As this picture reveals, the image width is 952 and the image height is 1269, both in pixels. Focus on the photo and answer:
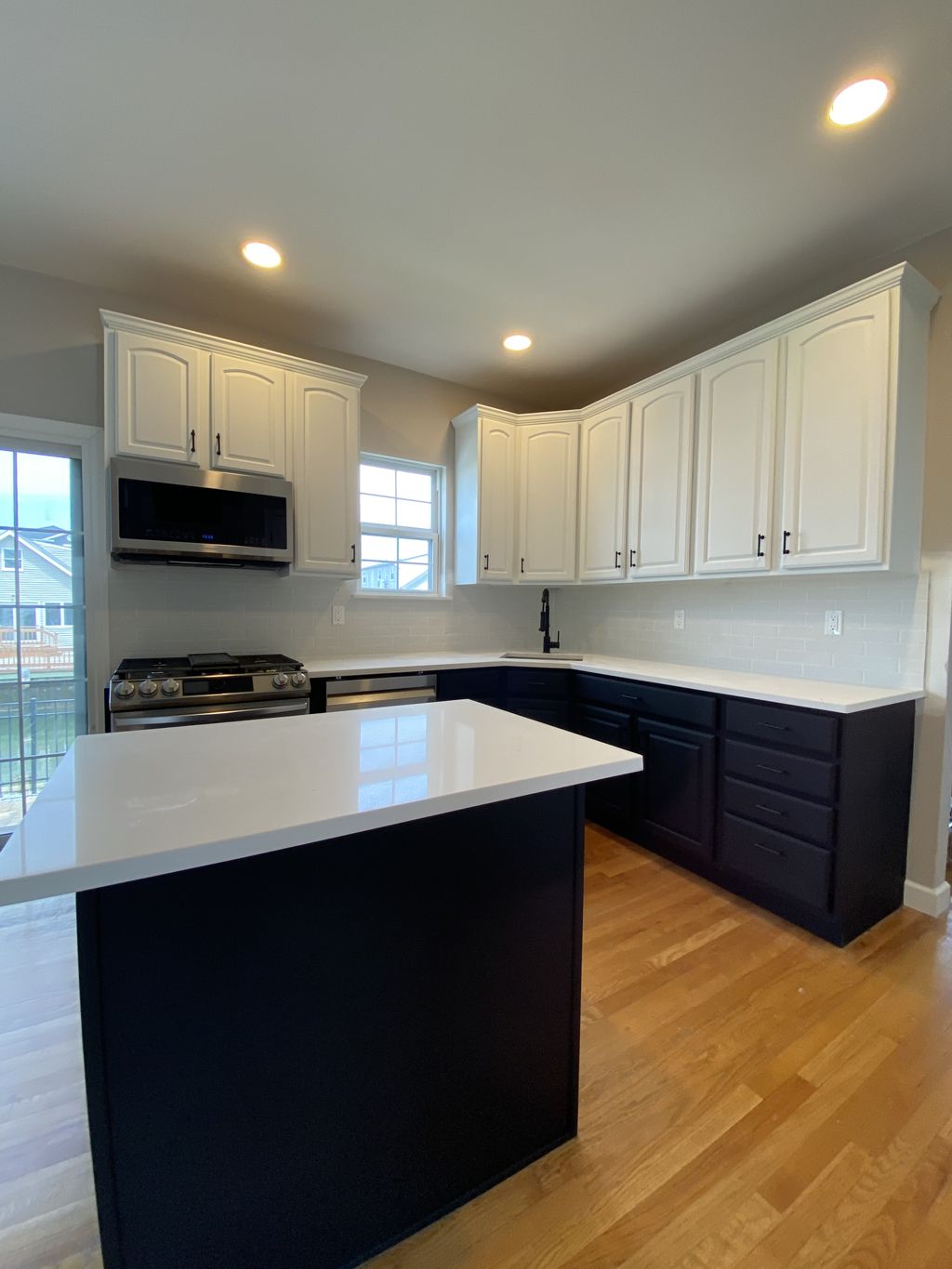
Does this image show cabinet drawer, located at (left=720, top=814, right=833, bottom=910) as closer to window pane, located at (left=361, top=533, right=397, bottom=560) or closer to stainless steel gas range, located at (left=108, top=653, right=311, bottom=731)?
stainless steel gas range, located at (left=108, top=653, right=311, bottom=731)

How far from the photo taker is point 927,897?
7.41 ft

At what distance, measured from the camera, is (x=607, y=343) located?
3205 mm

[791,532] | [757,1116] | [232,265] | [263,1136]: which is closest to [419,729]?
[263,1136]

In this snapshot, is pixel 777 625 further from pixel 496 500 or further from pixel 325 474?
pixel 325 474

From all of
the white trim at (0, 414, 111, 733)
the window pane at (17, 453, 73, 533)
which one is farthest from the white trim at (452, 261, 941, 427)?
Answer: the window pane at (17, 453, 73, 533)

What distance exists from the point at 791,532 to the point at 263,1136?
8.60 feet

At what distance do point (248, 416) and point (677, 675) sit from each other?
2521 mm

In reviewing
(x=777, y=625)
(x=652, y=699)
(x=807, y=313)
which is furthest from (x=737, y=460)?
(x=652, y=699)

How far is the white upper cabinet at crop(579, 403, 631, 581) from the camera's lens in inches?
128

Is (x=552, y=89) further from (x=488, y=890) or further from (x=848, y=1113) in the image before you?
(x=848, y=1113)

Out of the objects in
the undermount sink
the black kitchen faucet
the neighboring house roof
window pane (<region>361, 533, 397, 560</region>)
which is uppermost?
window pane (<region>361, 533, 397, 560</region>)

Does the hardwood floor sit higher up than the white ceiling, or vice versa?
the white ceiling

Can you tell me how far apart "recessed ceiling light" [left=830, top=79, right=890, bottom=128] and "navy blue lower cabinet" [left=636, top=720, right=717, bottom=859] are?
7.24ft

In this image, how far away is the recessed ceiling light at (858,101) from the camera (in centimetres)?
160
